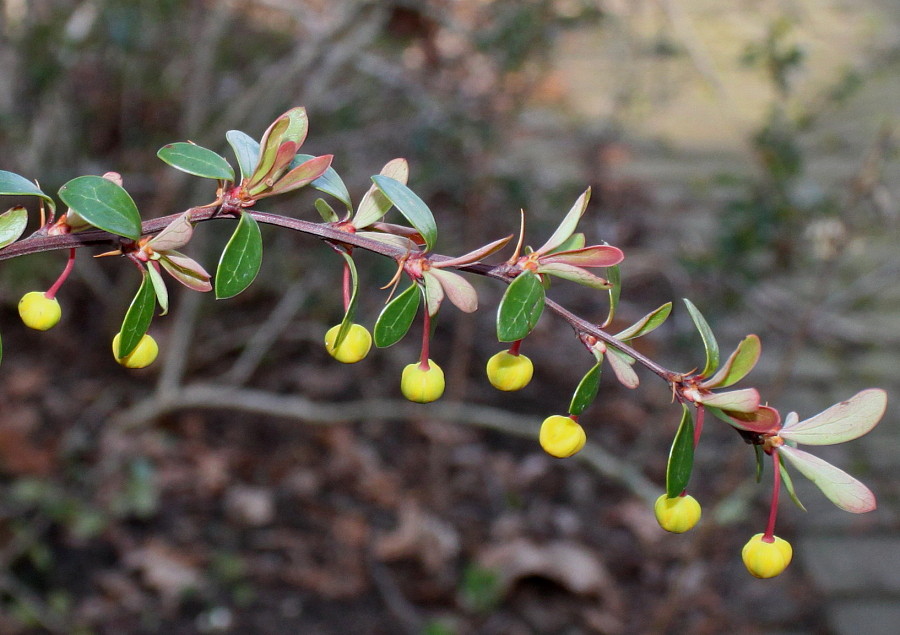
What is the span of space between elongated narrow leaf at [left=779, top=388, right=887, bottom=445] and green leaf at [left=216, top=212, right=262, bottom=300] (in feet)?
1.20

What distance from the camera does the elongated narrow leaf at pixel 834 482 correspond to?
1.87ft

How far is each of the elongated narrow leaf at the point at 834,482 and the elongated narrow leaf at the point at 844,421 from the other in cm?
1

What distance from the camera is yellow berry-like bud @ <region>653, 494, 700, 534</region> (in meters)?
0.65

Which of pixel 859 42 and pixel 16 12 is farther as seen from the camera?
pixel 859 42

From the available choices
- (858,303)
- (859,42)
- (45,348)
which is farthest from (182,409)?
(859,42)

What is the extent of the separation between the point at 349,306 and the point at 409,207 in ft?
0.27

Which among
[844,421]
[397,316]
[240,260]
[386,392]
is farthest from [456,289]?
[386,392]

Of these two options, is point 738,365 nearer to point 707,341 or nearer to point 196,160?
point 707,341

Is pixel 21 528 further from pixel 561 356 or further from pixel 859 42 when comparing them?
pixel 859 42

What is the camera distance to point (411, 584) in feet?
8.29

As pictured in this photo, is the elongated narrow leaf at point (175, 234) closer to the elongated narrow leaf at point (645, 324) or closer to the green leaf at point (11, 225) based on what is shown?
the green leaf at point (11, 225)

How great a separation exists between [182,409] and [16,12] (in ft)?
5.39

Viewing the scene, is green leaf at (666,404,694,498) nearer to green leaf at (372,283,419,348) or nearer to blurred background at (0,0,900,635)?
green leaf at (372,283,419,348)

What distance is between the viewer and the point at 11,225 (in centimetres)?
60
